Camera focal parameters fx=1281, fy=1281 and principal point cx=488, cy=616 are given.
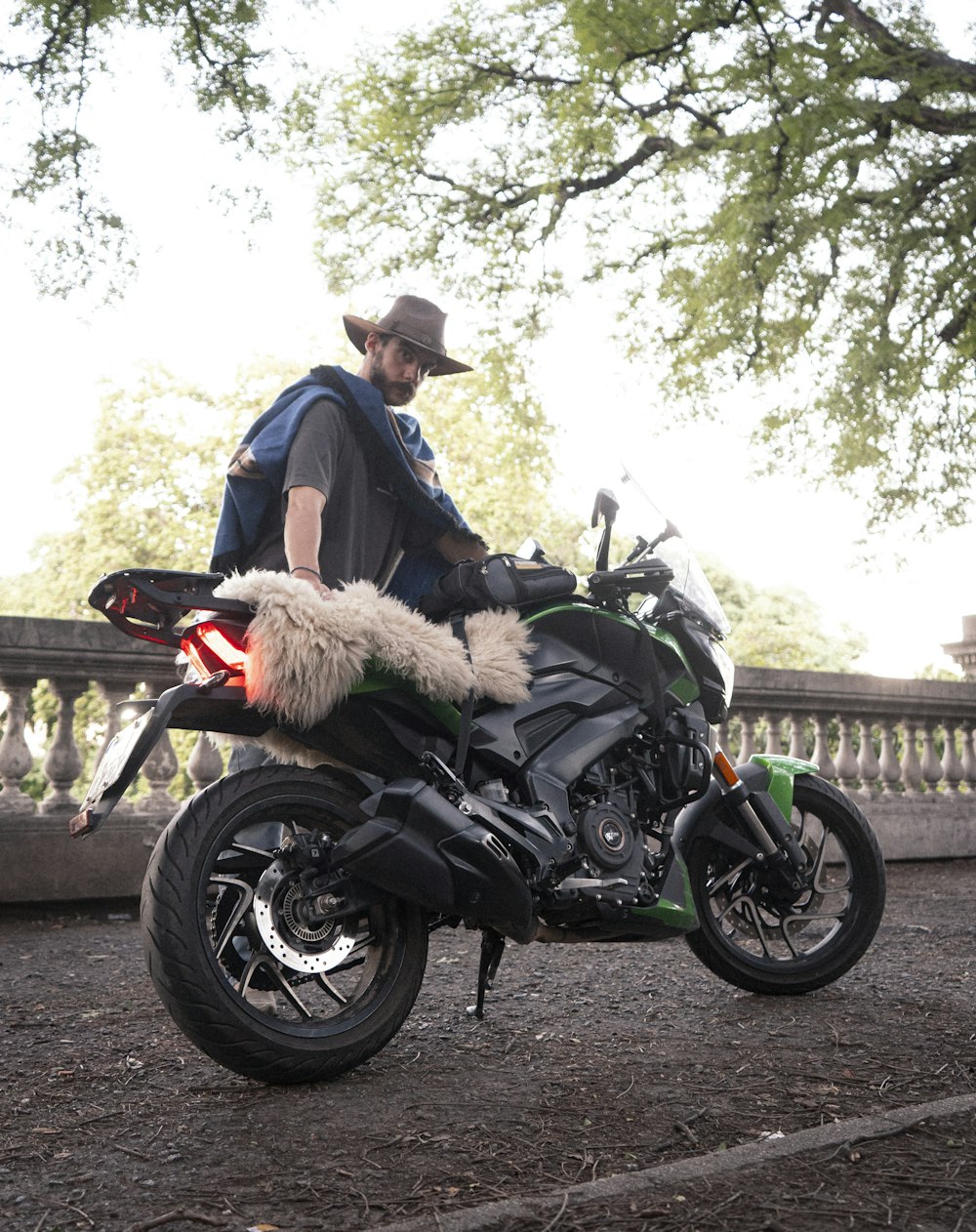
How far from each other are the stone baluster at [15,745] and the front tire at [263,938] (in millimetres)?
Answer: 3519

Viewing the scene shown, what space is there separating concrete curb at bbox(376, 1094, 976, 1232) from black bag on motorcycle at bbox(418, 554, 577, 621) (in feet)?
5.19

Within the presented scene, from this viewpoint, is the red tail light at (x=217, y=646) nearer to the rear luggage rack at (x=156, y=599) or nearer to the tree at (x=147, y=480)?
the rear luggage rack at (x=156, y=599)

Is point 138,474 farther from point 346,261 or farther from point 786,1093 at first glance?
point 786,1093

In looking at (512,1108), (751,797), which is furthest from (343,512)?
(512,1108)

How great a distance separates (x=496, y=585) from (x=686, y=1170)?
1.67 meters

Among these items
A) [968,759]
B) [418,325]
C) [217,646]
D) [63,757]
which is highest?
[418,325]

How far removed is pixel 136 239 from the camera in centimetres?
1226

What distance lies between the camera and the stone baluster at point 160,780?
6.50 metres

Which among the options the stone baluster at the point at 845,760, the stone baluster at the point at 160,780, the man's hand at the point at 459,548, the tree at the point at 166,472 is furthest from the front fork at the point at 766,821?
the tree at the point at 166,472

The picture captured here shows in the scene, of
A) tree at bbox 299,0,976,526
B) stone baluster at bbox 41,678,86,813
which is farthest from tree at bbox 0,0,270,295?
stone baluster at bbox 41,678,86,813

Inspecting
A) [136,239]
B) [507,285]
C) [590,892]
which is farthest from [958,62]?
[590,892]

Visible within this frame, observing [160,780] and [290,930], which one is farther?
[160,780]

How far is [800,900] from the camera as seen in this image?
4.40 m

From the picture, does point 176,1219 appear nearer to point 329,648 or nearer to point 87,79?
point 329,648
